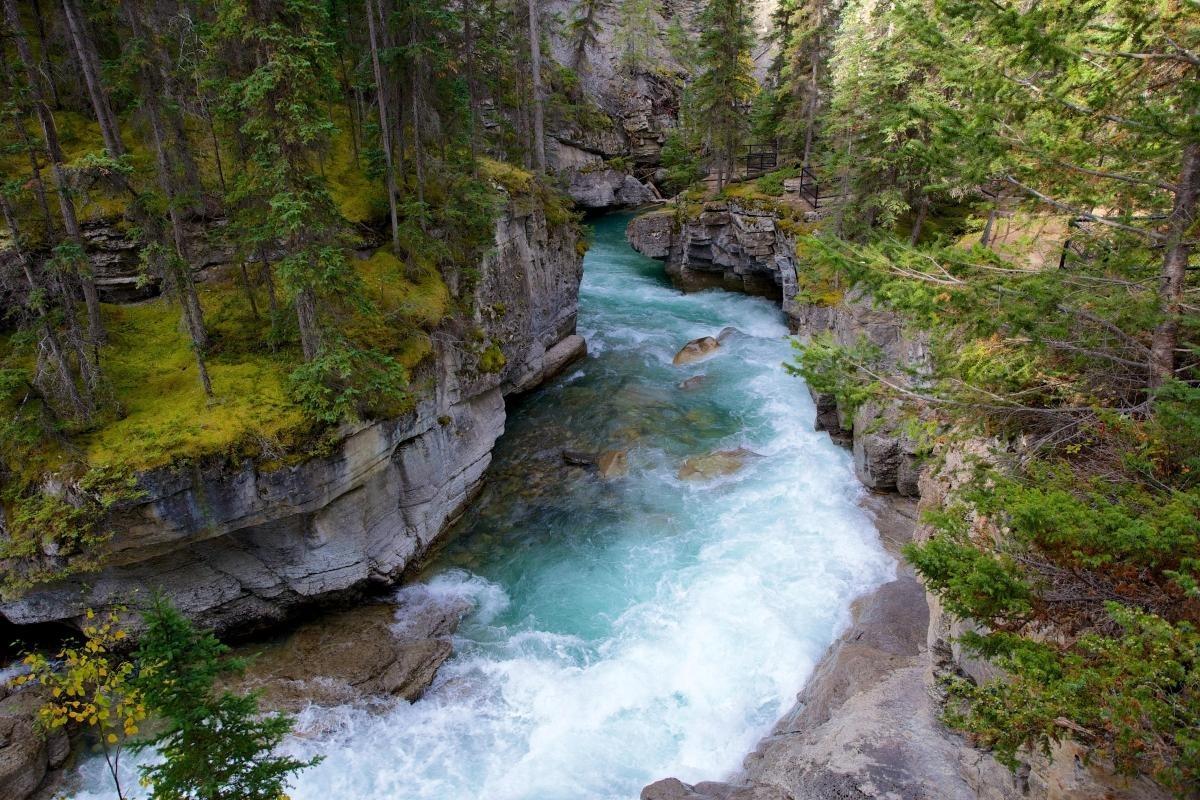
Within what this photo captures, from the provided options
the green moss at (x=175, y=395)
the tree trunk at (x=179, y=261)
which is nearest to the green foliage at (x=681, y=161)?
the tree trunk at (x=179, y=261)

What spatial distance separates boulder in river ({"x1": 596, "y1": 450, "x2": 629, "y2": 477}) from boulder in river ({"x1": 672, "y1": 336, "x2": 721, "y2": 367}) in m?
7.63

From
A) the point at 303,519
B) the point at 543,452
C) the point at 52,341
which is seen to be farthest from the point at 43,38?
the point at 543,452

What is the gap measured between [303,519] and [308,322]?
410 cm

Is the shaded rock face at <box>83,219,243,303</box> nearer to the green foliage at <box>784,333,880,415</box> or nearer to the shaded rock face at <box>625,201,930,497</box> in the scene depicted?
the green foliage at <box>784,333,880,415</box>

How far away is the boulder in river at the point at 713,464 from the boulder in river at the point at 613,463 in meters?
1.73

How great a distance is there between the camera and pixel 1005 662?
5801mm

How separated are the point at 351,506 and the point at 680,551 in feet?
26.1

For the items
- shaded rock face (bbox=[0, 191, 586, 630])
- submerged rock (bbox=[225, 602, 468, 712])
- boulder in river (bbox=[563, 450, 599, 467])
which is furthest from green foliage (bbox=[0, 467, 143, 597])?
boulder in river (bbox=[563, 450, 599, 467])

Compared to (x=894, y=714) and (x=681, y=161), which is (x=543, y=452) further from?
(x=681, y=161)

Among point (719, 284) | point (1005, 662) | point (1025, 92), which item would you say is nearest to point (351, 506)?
point (1005, 662)

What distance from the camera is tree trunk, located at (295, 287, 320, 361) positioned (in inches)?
514

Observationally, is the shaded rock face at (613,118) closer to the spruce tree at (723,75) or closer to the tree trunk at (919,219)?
the spruce tree at (723,75)

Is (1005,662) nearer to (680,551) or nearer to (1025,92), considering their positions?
(1025,92)

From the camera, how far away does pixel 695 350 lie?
1070 inches
